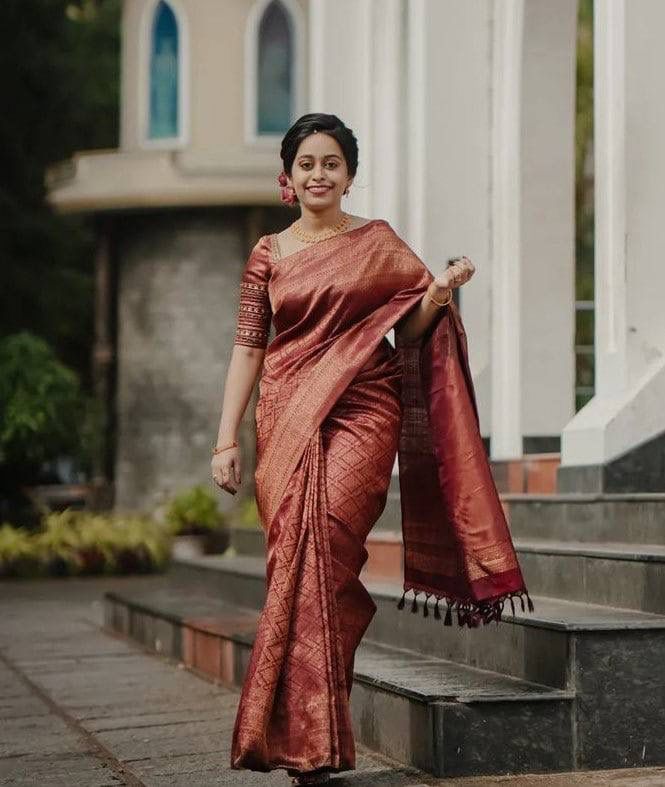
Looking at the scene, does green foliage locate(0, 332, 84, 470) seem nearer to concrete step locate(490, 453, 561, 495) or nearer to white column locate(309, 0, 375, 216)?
white column locate(309, 0, 375, 216)

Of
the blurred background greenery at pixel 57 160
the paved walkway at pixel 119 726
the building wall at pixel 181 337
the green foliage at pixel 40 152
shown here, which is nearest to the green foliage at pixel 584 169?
the blurred background greenery at pixel 57 160

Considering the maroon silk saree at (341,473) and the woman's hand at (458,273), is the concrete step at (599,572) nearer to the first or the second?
the maroon silk saree at (341,473)

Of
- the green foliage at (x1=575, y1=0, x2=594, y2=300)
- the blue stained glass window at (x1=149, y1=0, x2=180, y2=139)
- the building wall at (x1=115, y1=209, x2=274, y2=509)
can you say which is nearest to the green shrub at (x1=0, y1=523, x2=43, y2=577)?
the building wall at (x1=115, y1=209, x2=274, y2=509)

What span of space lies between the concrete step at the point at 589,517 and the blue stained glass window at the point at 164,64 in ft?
43.2

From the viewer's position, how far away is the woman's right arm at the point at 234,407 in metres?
4.95

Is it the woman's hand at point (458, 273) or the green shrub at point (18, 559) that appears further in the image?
the green shrub at point (18, 559)

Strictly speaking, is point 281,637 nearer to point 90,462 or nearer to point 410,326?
point 410,326

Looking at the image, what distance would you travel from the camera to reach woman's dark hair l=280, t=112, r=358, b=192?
4.86 meters

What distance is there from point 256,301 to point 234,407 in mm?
340

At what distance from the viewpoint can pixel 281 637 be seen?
4555 mm

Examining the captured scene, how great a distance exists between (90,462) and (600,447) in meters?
13.8

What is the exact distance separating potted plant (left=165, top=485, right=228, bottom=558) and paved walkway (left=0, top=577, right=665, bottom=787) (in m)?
7.98

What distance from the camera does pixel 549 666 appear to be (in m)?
5.08

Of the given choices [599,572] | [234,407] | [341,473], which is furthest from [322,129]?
[599,572]
